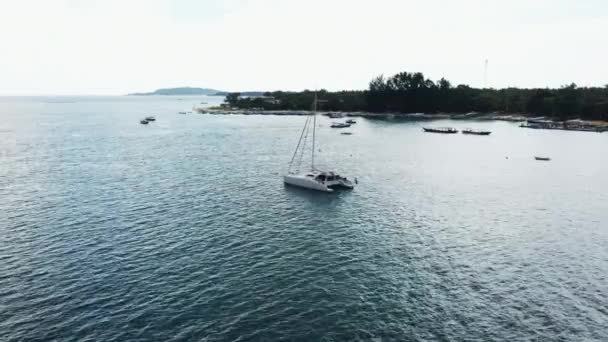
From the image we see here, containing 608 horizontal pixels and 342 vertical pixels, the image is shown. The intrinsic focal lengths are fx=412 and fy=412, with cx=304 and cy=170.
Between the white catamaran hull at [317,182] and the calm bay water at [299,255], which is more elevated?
the white catamaran hull at [317,182]

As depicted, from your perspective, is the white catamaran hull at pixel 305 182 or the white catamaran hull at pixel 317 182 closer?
the white catamaran hull at pixel 305 182

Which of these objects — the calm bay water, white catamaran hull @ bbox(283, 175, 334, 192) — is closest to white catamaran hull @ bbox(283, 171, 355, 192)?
white catamaran hull @ bbox(283, 175, 334, 192)

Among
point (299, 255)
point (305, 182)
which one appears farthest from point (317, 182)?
point (299, 255)

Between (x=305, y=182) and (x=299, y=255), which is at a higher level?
(x=305, y=182)

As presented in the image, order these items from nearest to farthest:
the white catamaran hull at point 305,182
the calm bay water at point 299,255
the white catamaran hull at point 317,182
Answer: the calm bay water at point 299,255 < the white catamaran hull at point 305,182 < the white catamaran hull at point 317,182

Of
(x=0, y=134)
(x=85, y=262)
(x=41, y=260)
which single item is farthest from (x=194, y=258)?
(x=0, y=134)

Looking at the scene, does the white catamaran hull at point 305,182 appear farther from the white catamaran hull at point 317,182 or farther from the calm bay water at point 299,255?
the calm bay water at point 299,255

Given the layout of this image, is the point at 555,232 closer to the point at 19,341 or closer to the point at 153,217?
the point at 153,217

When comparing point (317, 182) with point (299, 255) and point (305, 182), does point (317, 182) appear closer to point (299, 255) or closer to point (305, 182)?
point (305, 182)

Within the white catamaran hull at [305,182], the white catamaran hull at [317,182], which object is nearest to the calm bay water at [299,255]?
the white catamaran hull at [305,182]
